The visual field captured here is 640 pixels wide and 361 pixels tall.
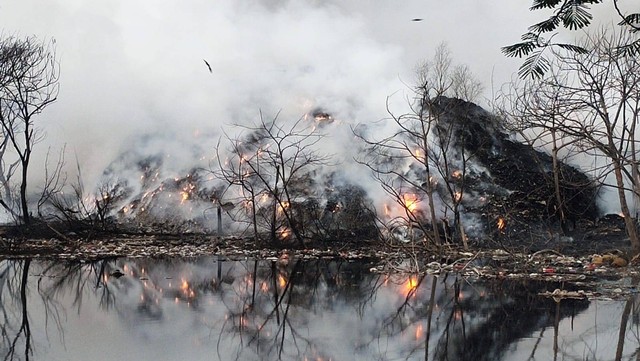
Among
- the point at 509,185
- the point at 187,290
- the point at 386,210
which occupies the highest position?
the point at 509,185

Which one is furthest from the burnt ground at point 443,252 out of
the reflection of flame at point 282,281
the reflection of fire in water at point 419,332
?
the reflection of fire in water at point 419,332

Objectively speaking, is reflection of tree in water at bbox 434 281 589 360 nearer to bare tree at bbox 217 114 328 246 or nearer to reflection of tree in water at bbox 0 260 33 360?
reflection of tree in water at bbox 0 260 33 360

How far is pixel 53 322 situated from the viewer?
7840mm

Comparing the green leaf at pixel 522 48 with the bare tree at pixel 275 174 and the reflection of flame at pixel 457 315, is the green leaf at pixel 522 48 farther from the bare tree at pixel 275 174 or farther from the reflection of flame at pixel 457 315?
the bare tree at pixel 275 174

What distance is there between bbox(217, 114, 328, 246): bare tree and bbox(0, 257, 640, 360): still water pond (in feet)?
27.6

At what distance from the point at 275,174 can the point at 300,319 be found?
66.5ft

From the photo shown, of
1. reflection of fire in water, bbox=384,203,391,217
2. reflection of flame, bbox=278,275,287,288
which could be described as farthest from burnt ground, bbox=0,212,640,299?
reflection of fire in water, bbox=384,203,391,217

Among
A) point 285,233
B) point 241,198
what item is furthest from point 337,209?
point 241,198

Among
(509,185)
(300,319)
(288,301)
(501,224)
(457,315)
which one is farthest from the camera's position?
(509,185)

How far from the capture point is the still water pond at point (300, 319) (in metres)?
6.23

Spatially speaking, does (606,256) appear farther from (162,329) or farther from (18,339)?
(18,339)

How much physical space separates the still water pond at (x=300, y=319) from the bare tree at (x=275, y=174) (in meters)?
8.42

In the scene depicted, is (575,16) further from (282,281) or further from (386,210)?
(386,210)

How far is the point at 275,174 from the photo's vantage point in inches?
1112
